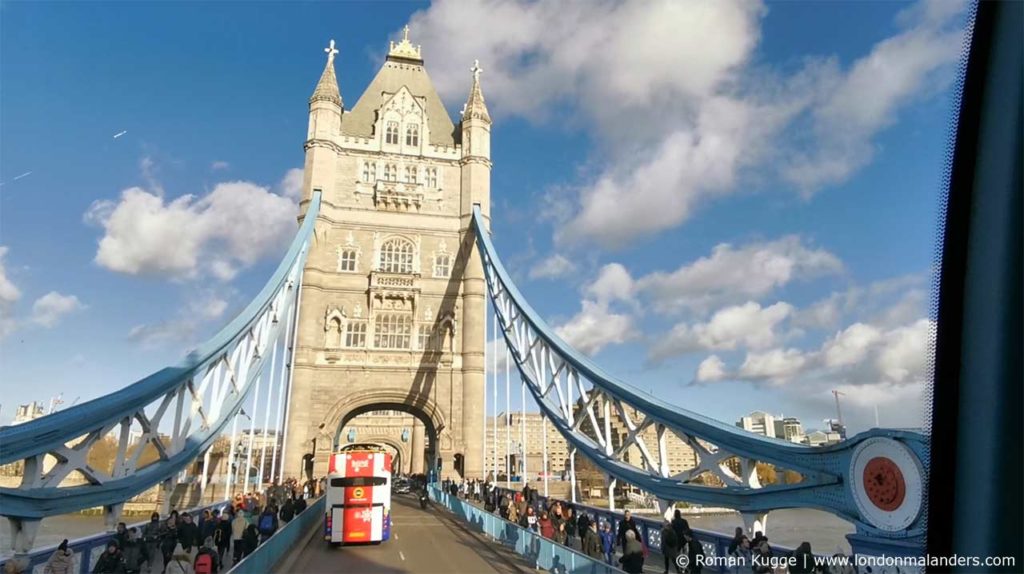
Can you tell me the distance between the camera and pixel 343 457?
16750mm

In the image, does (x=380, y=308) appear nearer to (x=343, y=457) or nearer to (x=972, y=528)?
(x=343, y=457)

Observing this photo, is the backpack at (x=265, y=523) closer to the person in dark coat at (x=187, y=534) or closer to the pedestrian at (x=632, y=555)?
the person in dark coat at (x=187, y=534)

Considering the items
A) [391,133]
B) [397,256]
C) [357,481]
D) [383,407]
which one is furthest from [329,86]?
[357,481]

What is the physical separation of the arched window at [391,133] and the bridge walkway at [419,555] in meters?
21.8

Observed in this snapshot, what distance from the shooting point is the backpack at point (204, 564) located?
391 inches

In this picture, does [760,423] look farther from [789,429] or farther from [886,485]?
[886,485]

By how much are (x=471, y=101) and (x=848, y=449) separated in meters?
31.7

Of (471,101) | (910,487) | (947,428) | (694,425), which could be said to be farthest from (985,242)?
(471,101)

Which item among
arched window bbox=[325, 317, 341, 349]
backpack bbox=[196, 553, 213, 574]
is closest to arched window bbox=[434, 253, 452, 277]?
arched window bbox=[325, 317, 341, 349]

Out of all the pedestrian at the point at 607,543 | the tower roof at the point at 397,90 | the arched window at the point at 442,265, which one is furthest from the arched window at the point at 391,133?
the pedestrian at the point at 607,543

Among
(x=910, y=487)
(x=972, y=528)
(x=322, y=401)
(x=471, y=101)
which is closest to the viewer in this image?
(x=972, y=528)

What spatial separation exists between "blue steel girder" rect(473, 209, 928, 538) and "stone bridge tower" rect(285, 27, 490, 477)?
817cm

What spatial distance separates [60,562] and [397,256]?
80.1ft

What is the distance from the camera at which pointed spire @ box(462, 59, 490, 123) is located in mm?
34884
